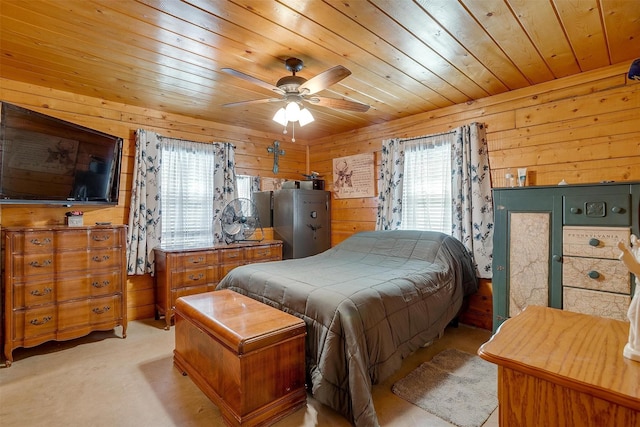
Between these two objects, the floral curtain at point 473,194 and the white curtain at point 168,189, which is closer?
the floral curtain at point 473,194

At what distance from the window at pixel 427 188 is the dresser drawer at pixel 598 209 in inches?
50.7

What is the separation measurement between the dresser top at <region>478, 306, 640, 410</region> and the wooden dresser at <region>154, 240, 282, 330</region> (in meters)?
3.02

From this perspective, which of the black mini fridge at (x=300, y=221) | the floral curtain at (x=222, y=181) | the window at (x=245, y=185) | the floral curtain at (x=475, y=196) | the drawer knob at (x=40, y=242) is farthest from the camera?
the window at (x=245, y=185)

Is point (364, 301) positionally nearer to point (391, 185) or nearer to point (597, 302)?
point (597, 302)

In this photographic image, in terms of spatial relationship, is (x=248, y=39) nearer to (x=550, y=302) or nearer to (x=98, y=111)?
(x=98, y=111)

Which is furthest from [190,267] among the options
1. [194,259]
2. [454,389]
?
[454,389]

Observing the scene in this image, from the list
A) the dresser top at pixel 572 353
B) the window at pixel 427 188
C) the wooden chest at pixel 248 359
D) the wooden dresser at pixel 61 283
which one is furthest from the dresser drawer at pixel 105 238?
the dresser top at pixel 572 353

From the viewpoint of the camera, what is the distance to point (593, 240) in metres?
2.10

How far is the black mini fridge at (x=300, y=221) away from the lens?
4.18 meters

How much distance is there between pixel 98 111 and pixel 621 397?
13.4ft

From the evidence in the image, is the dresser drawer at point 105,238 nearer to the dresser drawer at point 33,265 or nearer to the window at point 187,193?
the dresser drawer at point 33,265

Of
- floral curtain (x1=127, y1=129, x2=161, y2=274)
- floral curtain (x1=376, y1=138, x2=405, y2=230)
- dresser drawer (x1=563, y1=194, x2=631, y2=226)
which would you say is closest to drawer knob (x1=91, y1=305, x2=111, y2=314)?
floral curtain (x1=127, y1=129, x2=161, y2=274)

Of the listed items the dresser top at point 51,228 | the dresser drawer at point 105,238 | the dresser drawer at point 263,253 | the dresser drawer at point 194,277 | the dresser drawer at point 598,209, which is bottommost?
the dresser drawer at point 194,277

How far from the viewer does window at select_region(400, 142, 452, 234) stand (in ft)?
11.5
